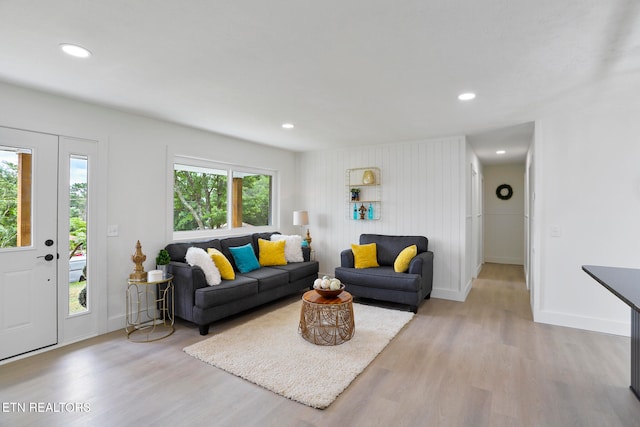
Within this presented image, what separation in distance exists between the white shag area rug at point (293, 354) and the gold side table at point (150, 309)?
2.41 feet

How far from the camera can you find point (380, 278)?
4.20 meters

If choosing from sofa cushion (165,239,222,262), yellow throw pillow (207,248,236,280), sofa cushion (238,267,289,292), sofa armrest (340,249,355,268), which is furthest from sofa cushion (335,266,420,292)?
sofa cushion (165,239,222,262)

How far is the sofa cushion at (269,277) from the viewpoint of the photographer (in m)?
4.00

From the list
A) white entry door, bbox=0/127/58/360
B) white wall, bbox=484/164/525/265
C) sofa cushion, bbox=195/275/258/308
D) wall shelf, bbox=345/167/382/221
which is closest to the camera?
white entry door, bbox=0/127/58/360

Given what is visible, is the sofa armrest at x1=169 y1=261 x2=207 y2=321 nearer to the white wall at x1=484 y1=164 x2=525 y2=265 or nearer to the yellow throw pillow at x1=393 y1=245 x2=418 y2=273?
the yellow throw pillow at x1=393 y1=245 x2=418 y2=273

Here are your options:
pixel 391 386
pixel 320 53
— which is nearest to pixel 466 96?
pixel 320 53

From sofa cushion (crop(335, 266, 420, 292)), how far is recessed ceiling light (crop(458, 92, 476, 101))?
6.94 feet

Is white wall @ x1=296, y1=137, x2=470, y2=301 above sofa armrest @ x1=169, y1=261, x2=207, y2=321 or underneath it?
above

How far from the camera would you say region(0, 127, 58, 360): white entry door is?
2797 mm

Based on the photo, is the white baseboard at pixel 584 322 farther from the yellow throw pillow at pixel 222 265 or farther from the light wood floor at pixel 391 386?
the yellow throw pillow at pixel 222 265

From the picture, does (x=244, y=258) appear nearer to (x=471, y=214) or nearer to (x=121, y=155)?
(x=121, y=155)

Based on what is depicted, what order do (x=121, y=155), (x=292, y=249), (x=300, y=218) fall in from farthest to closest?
1. (x=300, y=218)
2. (x=292, y=249)
3. (x=121, y=155)

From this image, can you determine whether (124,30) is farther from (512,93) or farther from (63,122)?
(512,93)

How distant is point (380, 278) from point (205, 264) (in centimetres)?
216
